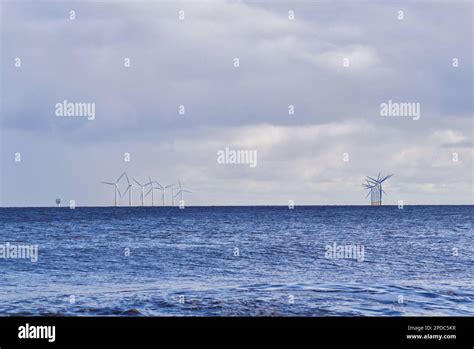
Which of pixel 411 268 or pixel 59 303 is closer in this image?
pixel 59 303

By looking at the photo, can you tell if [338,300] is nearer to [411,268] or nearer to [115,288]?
[115,288]

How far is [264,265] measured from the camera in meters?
56.2

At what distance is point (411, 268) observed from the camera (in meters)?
53.7

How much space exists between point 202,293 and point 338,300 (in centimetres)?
761

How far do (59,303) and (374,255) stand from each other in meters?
40.6

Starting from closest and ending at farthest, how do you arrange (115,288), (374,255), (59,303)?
1. (59,303)
2. (115,288)
3. (374,255)
